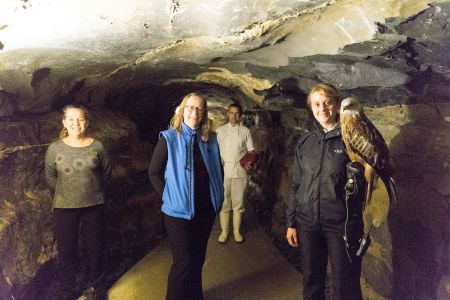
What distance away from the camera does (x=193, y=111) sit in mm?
2258

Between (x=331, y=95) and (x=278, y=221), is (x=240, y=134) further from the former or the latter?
(x=331, y=95)

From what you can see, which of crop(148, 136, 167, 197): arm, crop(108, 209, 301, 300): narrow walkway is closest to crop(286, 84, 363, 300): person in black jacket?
crop(148, 136, 167, 197): arm

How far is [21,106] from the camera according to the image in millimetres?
2760

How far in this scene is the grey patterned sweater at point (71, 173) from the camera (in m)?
2.55

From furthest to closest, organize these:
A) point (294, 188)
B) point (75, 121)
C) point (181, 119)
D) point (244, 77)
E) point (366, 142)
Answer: point (244, 77), point (75, 121), point (181, 119), point (294, 188), point (366, 142)

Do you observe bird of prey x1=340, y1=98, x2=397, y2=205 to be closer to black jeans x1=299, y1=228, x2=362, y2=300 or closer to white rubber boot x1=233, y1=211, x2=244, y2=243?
black jeans x1=299, y1=228, x2=362, y2=300

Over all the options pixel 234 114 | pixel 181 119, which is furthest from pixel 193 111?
pixel 234 114

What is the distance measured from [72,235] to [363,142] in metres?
2.33

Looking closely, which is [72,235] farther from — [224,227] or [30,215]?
[224,227]

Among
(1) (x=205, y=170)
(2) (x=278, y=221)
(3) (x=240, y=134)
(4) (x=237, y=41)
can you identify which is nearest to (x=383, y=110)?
(4) (x=237, y=41)

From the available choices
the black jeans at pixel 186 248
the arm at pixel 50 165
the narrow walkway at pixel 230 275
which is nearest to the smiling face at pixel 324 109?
the black jeans at pixel 186 248

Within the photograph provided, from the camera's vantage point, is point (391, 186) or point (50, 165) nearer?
point (391, 186)

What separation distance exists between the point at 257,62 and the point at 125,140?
2315 mm

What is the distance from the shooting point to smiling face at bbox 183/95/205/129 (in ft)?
7.41
